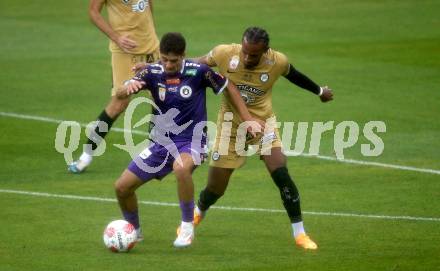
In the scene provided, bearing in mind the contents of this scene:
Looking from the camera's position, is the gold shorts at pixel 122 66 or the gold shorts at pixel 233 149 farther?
the gold shorts at pixel 122 66

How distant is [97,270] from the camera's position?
469 inches

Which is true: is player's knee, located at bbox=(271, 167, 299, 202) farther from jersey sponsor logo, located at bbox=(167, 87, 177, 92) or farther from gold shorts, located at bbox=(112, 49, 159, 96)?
gold shorts, located at bbox=(112, 49, 159, 96)

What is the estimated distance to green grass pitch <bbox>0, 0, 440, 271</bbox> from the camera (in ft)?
41.8

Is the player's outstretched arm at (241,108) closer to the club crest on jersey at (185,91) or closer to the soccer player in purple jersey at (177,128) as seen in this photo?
the soccer player in purple jersey at (177,128)

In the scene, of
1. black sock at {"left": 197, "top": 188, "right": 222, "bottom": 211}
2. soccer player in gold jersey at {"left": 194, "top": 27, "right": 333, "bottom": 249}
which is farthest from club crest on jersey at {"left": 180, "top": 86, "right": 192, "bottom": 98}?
black sock at {"left": 197, "top": 188, "right": 222, "bottom": 211}

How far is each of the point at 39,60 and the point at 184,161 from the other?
563 inches

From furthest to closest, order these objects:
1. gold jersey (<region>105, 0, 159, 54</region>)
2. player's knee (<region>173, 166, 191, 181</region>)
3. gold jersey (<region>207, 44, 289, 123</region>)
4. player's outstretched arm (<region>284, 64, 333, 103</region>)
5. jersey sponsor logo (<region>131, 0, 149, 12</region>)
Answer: jersey sponsor logo (<region>131, 0, 149, 12</region>) → gold jersey (<region>105, 0, 159, 54</region>) → player's outstretched arm (<region>284, 64, 333, 103</region>) → gold jersey (<region>207, 44, 289, 123</region>) → player's knee (<region>173, 166, 191, 181</region>)

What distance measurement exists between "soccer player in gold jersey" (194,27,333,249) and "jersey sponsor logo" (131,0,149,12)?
15.1ft

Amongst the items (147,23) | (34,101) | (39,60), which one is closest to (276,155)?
(147,23)

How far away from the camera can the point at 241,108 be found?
42.2ft

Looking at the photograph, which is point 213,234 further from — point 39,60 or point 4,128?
point 39,60

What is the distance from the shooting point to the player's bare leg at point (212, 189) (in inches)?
530

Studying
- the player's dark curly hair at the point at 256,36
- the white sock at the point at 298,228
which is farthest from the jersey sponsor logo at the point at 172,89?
the white sock at the point at 298,228

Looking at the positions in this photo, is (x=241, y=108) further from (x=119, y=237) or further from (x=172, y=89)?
(x=119, y=237)
